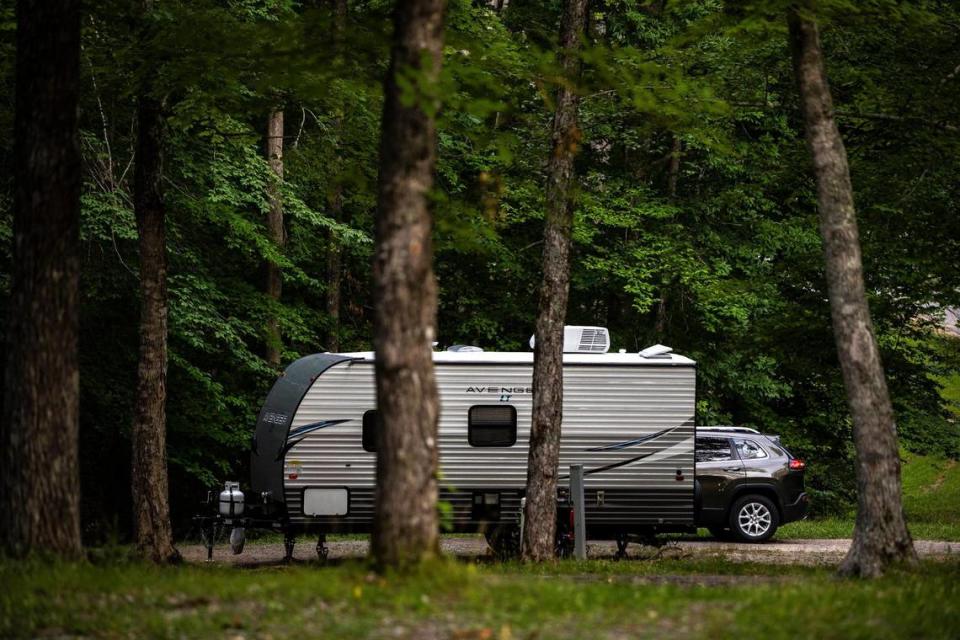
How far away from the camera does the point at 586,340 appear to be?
66.9 feet

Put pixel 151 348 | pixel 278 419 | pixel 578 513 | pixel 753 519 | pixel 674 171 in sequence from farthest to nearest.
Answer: pixel 674 171 < pixel 753 519 < pixel 278 419 < pixel 578 513 < pixel 151 348

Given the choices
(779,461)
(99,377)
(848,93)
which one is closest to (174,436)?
(99,377)

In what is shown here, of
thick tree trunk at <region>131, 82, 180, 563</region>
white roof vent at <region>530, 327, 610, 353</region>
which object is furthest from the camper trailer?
thick tree trunk at <region>131, 82, 180, 563</region>

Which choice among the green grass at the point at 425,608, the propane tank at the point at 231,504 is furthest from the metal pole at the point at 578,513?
the green grass at the point at 425,608

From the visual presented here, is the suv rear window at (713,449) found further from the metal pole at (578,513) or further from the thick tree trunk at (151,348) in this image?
the thick tree trunk at (151,348)

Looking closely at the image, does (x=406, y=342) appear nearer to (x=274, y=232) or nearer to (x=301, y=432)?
(x=301, y=432)

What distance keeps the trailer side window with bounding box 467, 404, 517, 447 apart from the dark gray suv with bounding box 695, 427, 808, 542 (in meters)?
4.36

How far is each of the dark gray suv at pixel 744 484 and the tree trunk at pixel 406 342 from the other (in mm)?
14478

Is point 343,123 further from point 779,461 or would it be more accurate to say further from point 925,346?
point 925,346

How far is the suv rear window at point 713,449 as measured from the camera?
73.5 ft

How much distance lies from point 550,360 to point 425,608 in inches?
349

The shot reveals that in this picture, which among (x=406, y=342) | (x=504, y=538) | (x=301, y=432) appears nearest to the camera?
(x=406, y=342)

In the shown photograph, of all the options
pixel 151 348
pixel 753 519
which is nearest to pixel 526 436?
pixel 753 519

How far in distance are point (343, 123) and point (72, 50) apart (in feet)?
28.4
